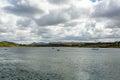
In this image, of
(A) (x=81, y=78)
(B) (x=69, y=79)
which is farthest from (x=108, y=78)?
(B) (x=69, y=79)

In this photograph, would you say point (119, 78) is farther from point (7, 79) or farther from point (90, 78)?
point (7, 79)

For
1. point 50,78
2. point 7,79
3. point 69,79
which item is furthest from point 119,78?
point 7,79

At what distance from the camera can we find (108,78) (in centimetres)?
5788

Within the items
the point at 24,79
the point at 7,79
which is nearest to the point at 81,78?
the point at 24,79

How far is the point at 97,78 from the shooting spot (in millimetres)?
57344

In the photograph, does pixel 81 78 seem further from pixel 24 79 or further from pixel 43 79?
pixel 24 79

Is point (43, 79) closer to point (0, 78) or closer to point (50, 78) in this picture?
point (50, 78)

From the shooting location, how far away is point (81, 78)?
5738 centimetres

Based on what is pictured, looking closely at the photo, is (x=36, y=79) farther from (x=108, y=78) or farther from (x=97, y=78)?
(x=108, y=78)

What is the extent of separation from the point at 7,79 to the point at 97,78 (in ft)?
87.8

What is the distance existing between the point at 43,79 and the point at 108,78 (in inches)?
781

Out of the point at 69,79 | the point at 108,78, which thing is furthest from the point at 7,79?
the point at 108,78

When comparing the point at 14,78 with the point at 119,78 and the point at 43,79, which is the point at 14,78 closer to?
the point at 43,79

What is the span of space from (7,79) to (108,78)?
30.3 meters
